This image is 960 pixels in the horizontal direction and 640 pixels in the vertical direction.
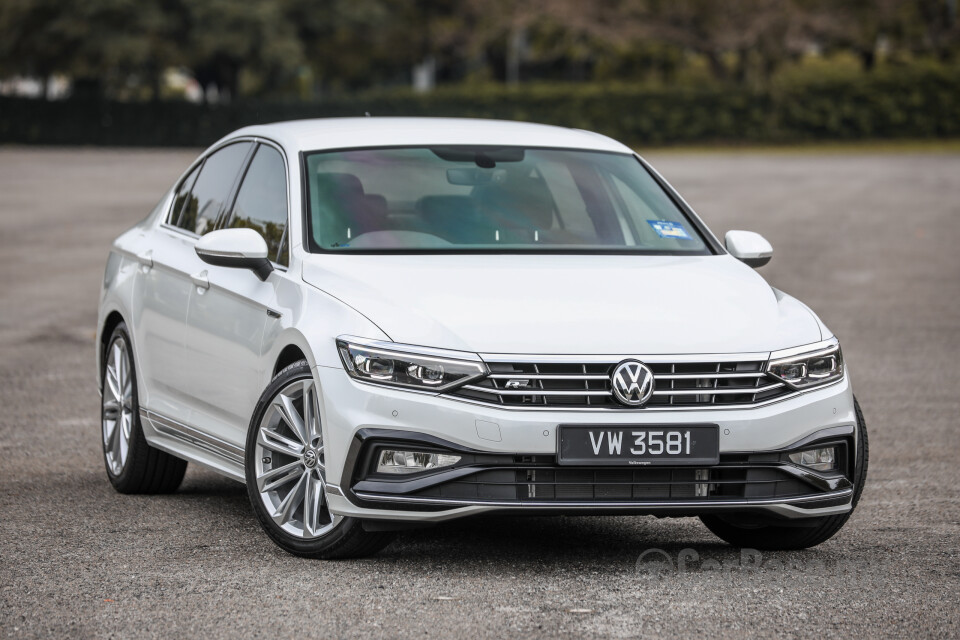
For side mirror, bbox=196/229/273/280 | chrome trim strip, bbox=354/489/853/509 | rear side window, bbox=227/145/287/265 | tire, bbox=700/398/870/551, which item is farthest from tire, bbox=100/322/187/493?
tire, bbox=700/398/870/551

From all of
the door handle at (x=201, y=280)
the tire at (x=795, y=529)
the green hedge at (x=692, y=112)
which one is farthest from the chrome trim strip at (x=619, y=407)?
the green hedge at (x=692, y=112)

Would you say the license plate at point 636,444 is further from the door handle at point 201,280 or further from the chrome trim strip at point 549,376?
the door handle at point 201,280

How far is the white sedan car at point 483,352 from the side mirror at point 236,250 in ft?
0.04

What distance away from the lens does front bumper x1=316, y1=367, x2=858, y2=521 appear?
5543mm

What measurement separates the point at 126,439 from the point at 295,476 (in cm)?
209

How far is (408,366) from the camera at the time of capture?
18.4ft

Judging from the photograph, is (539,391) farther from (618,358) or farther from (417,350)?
(417,350)

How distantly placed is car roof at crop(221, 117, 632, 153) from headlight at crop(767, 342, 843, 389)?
6.15ft

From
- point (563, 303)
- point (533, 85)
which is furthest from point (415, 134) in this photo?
point (533, 85)

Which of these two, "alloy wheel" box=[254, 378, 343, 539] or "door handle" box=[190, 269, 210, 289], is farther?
"door handle" box=[190, 269, 210, 289]

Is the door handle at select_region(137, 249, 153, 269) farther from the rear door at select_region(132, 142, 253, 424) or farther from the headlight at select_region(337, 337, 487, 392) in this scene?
the headlight at select_region(337, 337, 487, 392)

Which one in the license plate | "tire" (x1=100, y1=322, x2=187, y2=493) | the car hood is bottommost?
"tire" (x1=100, y1=322, x2=187, y2=493)

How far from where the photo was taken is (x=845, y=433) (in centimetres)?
597

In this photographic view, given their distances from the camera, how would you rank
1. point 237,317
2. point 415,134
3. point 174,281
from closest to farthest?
point 237,317 → point 415,134 → point 174,281
